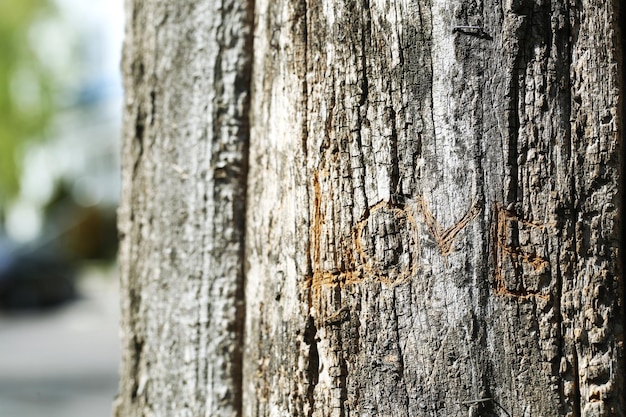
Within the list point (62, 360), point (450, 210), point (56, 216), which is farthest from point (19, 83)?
point (450, 210)

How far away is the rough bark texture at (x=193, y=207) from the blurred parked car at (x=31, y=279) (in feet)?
50.9

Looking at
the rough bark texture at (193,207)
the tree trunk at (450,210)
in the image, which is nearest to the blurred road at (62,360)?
the rough bark texture at (193,207)

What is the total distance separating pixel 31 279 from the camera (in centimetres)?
1655

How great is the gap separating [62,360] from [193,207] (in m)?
9.88

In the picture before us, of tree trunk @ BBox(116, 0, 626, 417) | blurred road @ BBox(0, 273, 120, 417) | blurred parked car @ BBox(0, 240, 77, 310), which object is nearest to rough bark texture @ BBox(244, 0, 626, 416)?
tree trunk @ BBox(116, 0, 626, 417)

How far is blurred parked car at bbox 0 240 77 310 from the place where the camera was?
1630 centimetres

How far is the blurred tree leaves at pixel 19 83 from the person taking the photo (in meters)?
27.1

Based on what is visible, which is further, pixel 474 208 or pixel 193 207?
pixel 193 207

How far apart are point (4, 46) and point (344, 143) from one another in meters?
27.9

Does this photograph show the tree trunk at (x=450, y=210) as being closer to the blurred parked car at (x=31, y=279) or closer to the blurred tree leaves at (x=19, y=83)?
the blurred parked car at (x=31, y=279)

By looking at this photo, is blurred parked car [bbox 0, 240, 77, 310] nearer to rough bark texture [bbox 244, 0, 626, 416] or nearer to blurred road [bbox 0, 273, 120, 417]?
blurred road [bbox 0, 273, 120, 417]

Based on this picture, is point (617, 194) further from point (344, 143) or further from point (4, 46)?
point (4, 46)

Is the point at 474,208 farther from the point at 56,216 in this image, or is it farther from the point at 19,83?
the point at 19,83

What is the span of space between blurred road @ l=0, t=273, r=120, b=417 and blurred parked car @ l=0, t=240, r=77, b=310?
390 millimetres
